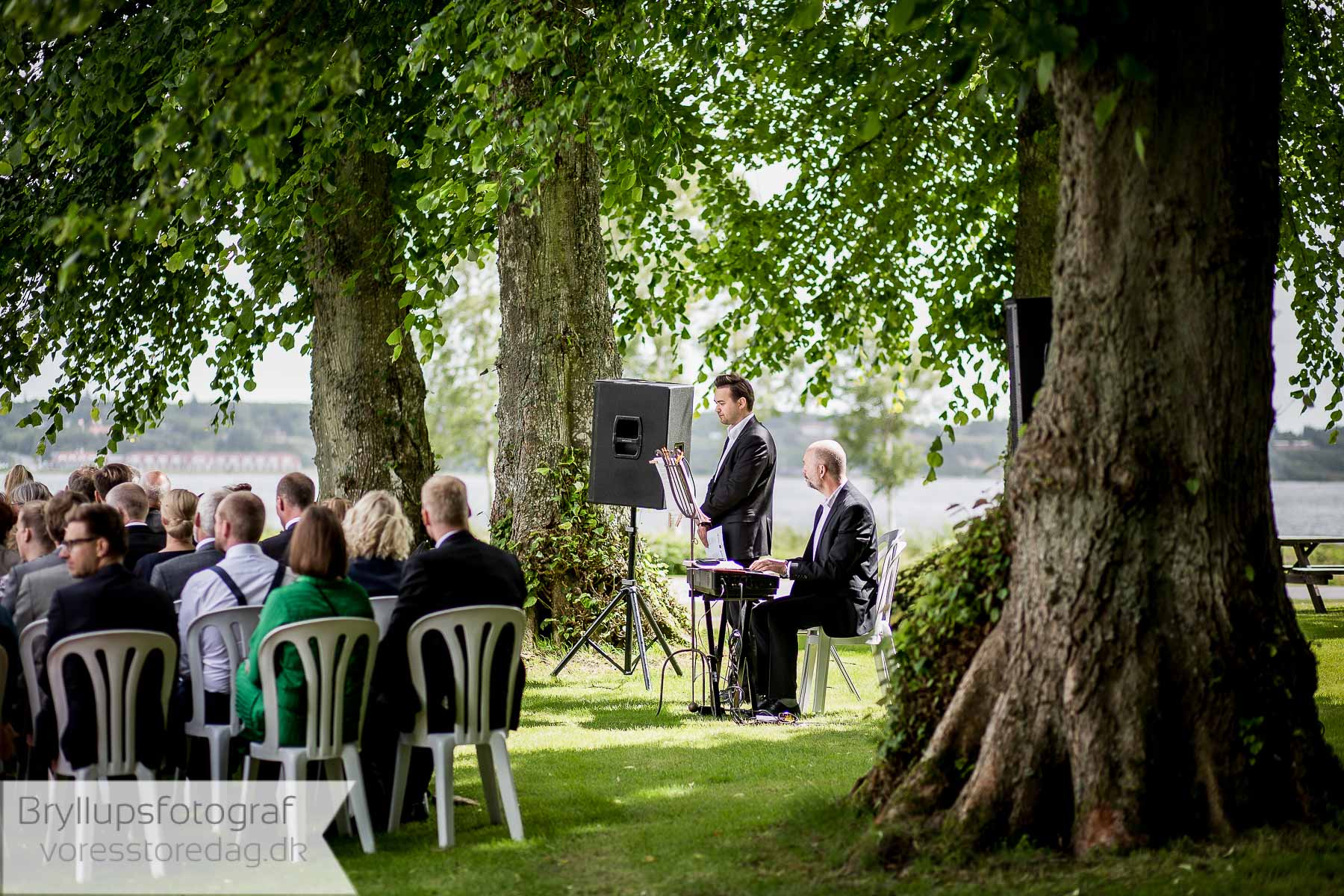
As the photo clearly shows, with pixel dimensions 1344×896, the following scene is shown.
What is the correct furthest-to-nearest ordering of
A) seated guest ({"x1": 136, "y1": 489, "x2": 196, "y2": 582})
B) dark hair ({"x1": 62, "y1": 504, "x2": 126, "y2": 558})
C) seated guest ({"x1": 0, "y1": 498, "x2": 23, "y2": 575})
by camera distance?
1. seated guest ({"x1": 0, "y1": 498, "x2": 23, "y2": 575})
2. seated guest ({"x1": 136, "y1": 489, "x2": 196, "y2": 582})
3. dark hair ({"x1": 62, "y1": 504, "x2": 126, "y2": 558})

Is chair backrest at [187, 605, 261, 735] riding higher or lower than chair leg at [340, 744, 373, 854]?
higher

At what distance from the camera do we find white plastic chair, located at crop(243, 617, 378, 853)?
4.35m

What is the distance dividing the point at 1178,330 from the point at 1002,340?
7.96 metres

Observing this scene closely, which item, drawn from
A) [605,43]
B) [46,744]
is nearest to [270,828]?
[46,744]

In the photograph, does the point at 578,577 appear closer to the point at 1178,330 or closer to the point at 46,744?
the point at 46,744

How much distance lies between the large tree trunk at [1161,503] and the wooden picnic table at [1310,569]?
9.03 metres

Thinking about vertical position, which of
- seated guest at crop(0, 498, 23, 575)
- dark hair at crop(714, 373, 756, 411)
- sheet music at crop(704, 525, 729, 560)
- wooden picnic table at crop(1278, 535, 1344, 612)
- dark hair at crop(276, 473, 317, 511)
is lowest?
wooden picnic table at crop(1278, 535, 1344, 612)

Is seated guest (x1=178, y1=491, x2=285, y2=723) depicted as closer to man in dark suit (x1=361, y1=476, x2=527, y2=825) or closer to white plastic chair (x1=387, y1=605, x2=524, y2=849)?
man in dark suit (x1=361, y1=476, x2=527, y2=825)

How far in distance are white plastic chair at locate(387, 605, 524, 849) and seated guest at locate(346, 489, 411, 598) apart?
1.56 feet

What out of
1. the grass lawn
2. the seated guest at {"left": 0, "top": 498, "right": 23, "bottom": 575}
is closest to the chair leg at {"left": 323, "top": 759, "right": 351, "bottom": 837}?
the grass lawn

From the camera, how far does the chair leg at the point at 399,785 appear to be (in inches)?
190

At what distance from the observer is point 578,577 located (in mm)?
9391

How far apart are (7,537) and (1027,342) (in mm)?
4786

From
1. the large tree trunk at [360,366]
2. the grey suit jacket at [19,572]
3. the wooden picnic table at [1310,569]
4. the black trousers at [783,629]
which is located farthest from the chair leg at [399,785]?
the wooden picnic table at [1310,569]
